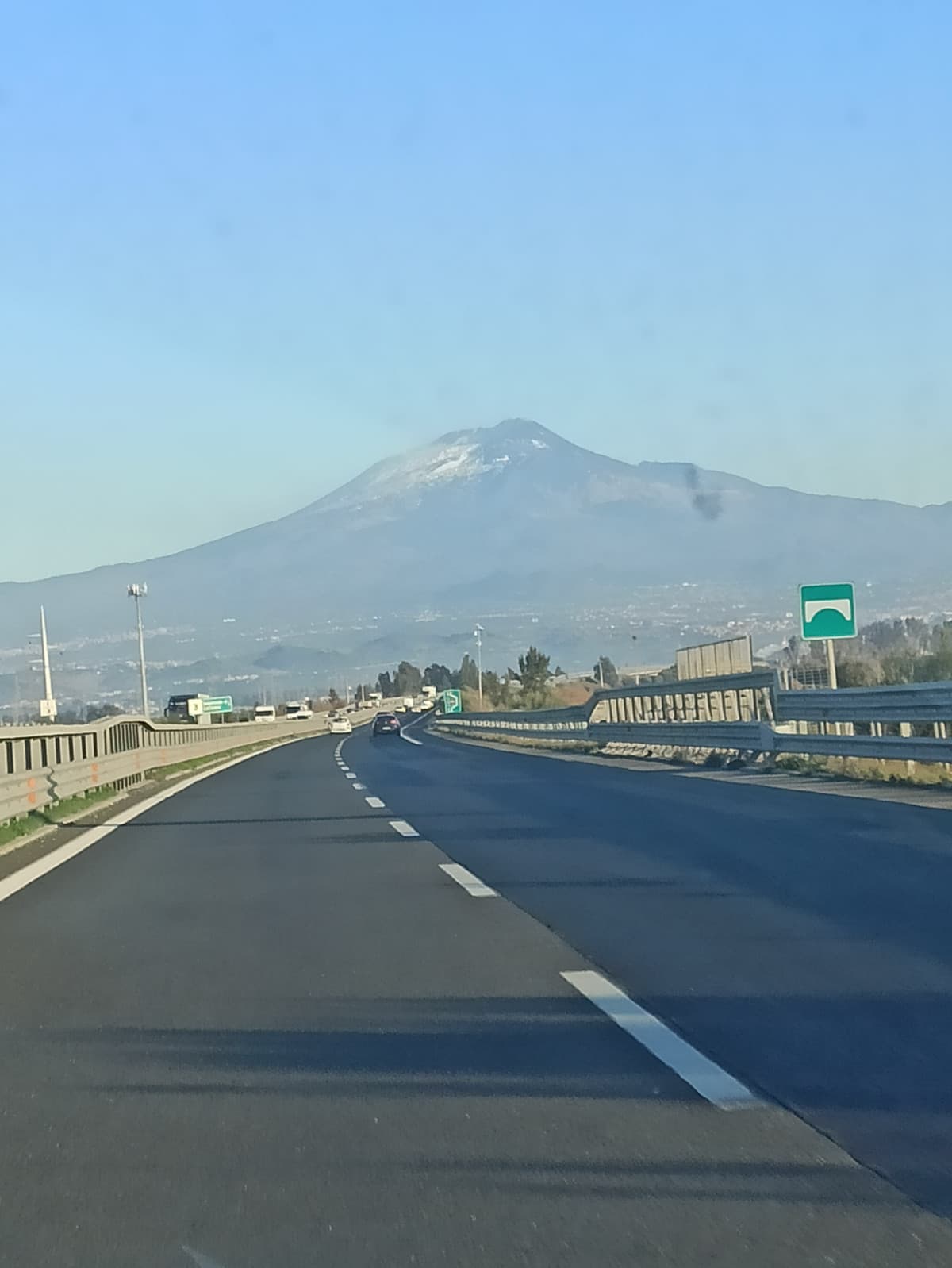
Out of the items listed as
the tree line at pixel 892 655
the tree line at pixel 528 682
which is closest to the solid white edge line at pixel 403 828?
the tree line at pixel 892 655

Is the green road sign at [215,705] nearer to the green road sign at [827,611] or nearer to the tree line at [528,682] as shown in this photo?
the tree line at [528,682]

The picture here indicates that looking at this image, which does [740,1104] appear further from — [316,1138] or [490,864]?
[490,864]

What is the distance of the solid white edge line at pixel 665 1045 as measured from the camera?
611cm

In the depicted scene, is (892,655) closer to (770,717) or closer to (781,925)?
(770,717)

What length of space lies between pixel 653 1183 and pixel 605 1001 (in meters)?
2.64

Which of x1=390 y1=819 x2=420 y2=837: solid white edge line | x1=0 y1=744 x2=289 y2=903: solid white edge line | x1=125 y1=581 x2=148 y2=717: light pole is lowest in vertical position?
x1=390 y1=819 x2=420 y2=837: solid white edge line

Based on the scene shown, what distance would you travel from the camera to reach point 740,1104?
596 centimetres

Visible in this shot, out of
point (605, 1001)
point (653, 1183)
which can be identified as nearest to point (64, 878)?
point (605, 1001)

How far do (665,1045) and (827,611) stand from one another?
69.4 ft

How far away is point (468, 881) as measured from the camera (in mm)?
12648

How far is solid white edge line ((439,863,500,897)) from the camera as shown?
39.0 ft

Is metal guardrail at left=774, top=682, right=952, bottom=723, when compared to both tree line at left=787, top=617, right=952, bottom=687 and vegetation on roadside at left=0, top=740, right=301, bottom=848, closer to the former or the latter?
tree line at left=787, top=617, right=952, bottom=687

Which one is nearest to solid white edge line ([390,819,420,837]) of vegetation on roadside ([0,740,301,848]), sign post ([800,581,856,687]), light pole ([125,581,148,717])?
vegetation on roadside ([0,740,301,848])

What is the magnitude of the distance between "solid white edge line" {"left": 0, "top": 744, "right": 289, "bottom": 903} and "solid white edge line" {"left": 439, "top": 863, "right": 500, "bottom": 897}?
10.9 feet
